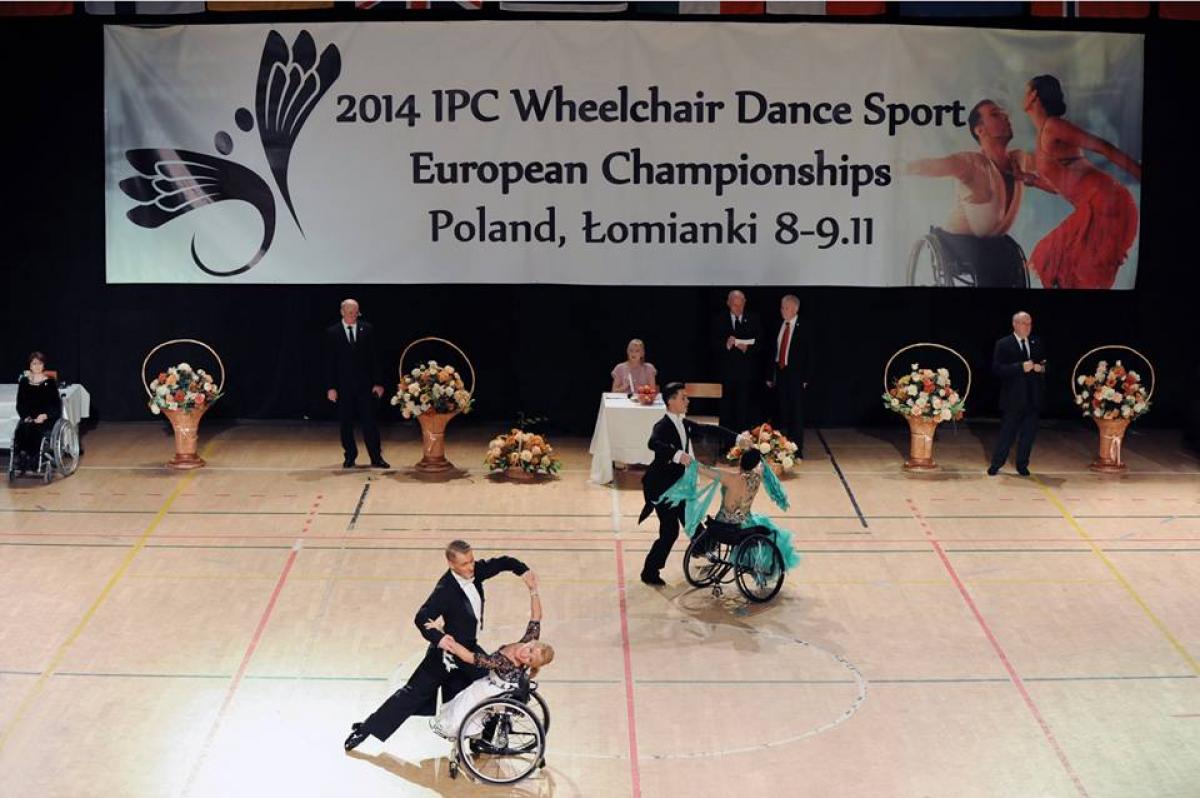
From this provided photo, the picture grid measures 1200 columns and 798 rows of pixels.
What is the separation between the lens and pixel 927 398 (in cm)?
1462

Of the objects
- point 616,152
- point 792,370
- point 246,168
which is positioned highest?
point 616,152

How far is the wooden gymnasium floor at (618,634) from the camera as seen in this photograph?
9086mm

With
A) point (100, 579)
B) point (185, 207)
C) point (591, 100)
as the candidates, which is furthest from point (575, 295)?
point (100, 579)

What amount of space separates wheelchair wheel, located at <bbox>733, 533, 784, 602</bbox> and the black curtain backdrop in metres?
4.84

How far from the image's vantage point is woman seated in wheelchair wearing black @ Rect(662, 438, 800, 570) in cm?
1127

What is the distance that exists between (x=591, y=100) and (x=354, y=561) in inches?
209

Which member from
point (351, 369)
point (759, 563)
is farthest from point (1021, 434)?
point (351, 369)

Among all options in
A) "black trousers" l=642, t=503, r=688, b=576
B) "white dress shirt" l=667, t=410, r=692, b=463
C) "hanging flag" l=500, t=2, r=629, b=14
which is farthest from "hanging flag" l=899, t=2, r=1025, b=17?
"black trousers" l=642, t=503, r=688, b=576

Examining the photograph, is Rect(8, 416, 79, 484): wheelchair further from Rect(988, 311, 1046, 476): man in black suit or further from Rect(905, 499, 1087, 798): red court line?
Rect(988, 311, 1046, 476): man in black suit

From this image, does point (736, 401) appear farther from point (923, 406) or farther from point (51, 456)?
point (51, 456)

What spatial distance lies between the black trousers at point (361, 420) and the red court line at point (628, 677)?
284 cm

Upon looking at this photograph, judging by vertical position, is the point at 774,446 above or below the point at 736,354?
below

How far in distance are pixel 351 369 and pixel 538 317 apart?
2294mm

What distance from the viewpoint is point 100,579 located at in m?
11.7
